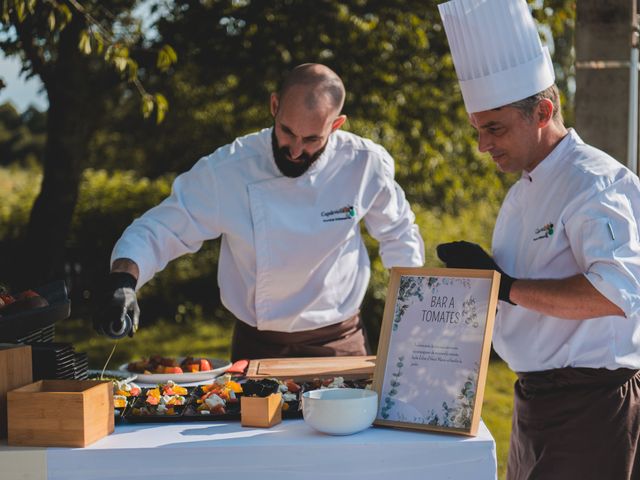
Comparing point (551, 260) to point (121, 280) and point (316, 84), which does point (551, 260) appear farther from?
point (121, 280)

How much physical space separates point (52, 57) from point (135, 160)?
10.1 m

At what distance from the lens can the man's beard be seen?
3094 mm

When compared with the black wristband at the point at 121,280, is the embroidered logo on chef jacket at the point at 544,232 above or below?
above

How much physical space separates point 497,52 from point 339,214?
1.01 metres

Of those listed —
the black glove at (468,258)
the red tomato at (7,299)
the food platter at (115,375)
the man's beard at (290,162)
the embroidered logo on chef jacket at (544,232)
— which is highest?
the man's beard at (290,162)

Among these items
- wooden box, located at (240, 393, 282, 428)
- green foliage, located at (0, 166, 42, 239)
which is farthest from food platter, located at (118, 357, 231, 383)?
green foliage, located at (0, 166, 42, 239)

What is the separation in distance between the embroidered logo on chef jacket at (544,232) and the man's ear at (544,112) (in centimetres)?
28

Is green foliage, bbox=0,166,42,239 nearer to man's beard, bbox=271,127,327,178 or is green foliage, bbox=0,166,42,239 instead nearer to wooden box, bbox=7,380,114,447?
man's beard, bbox=271,127,327,178

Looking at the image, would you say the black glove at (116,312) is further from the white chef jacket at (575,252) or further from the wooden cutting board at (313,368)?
the white chef jacket at (575,252)

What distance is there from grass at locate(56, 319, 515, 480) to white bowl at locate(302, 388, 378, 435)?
415 centimetres

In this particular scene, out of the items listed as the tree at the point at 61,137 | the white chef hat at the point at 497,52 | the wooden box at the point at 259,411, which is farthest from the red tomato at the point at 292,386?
the tree at the point at 61,137

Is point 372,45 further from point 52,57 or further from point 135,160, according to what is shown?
point 135,160

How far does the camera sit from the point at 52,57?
595cm

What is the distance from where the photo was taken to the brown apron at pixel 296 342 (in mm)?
3129
